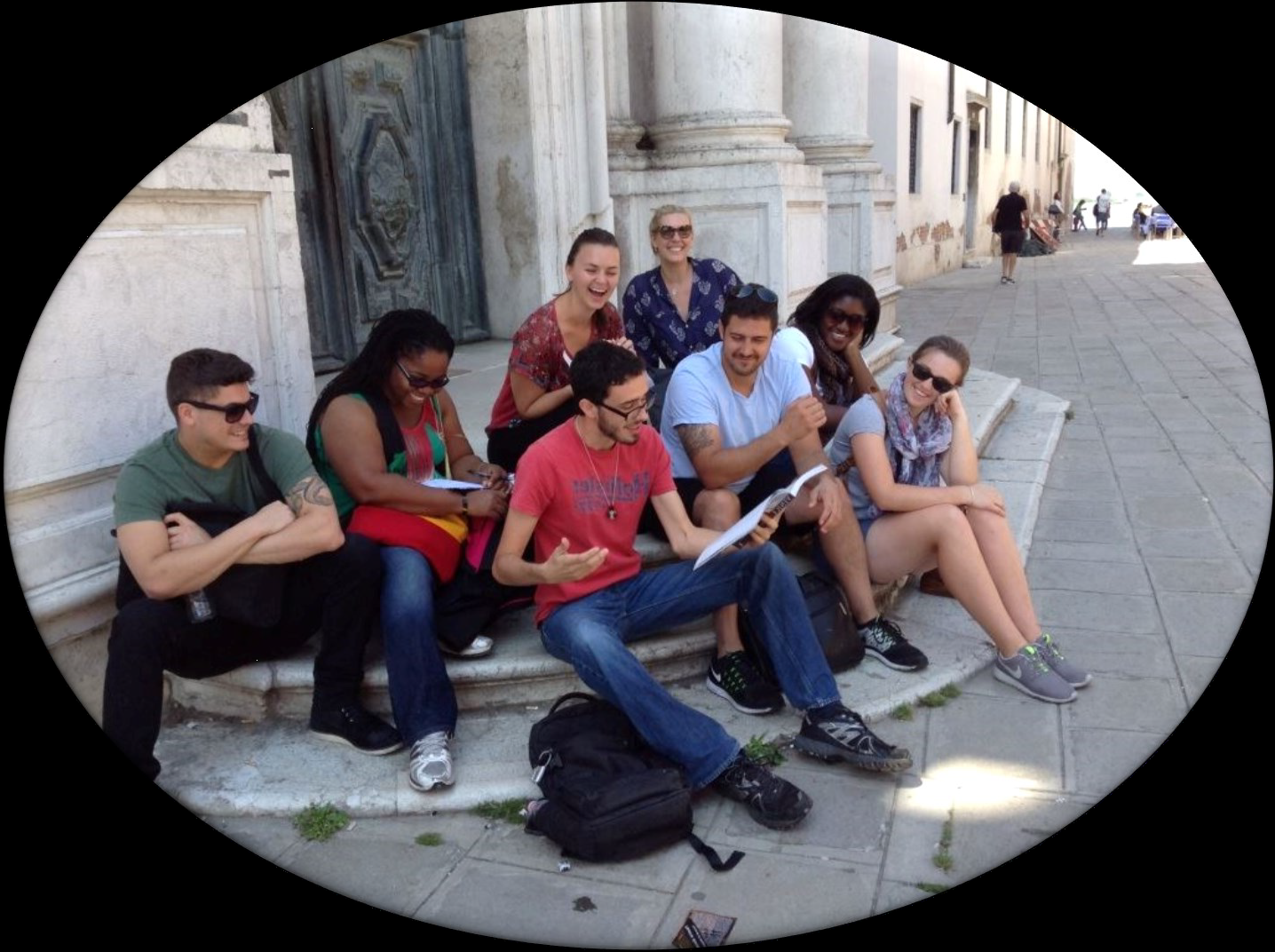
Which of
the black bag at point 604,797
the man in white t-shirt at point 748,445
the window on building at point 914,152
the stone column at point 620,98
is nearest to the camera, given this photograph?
the black bag at point 604,797

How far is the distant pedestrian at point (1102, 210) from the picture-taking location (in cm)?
4197

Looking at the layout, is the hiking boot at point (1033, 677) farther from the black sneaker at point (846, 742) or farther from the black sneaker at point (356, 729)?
the black sneaker at point (356, 729)

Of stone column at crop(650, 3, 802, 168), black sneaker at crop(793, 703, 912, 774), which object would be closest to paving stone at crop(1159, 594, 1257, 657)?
black sneaker at crop(793, 703, 912, 774)

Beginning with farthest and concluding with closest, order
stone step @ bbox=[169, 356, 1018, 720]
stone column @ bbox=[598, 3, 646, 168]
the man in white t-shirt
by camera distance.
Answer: stone column @ bbox=[598, 3, 646, 168]
the man in white t-shirt
stone step @ bbox=[169, 356, 1018, 720]

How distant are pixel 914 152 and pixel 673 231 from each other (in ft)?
50.3

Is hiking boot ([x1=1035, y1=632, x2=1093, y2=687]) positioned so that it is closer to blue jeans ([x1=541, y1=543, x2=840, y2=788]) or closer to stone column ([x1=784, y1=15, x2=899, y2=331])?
blue jeans ([x1=541, y1=543, x2=840, y2=788])

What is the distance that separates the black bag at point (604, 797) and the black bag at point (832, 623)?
2.81ft

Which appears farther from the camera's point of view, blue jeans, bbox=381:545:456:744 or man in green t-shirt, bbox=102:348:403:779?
blue jeans, bbox=381:545:456:744

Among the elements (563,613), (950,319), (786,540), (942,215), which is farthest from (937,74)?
(563,613)

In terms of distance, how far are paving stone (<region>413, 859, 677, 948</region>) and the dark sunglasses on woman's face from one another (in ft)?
8.73

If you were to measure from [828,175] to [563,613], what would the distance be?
7.58 meters

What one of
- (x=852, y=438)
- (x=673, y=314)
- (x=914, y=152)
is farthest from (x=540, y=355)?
(x=914, y=152)

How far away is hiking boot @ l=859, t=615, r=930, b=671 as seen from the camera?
395 cm

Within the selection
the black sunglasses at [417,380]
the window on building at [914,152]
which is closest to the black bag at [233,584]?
the black sunglasses at [417,380]
